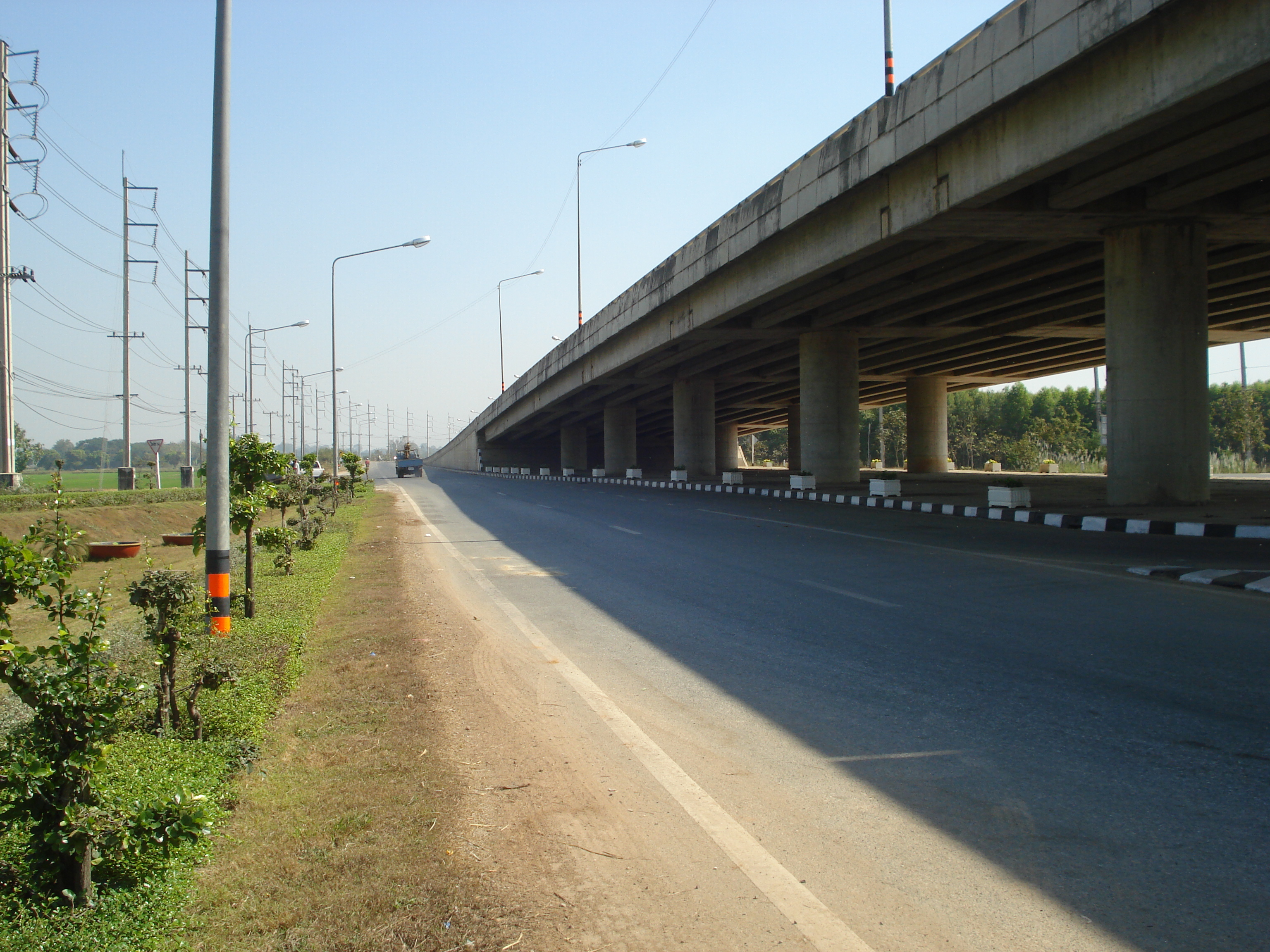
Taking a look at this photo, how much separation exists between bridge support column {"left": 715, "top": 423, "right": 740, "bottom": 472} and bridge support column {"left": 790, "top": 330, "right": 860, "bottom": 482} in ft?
151

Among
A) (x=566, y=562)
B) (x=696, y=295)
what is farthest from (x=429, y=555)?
(x=696, y=295)

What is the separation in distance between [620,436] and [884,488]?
109ft

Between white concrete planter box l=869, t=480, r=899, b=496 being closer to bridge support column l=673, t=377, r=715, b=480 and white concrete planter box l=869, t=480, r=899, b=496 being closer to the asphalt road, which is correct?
the asphalt road

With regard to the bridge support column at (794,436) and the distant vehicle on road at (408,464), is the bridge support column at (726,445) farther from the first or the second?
the distant vehicle on road at (408,464)

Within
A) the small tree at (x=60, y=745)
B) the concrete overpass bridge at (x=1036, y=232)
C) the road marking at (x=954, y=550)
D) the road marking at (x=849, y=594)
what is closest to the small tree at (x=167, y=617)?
the small tree at (x=60, y=745)

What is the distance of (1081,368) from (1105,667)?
48.6 m

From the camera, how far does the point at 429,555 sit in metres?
15.9

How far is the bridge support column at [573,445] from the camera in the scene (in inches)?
2825

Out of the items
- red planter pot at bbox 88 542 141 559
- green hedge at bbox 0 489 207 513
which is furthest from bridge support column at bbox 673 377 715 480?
red planter pot at bbox 88 542 141 559

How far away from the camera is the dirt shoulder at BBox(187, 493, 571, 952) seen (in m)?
3.23

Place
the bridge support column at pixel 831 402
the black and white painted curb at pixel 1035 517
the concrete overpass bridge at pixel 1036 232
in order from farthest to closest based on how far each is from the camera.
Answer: the bridge support column at pixel 831 402 → the black and white painted curb at pixel 1035 517 → the concrete overpass bridge at pixel 1036 232

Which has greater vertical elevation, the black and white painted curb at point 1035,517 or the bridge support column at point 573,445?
the bridge support column at point 573,445

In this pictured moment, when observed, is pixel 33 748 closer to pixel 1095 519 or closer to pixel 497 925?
pixel 497 925

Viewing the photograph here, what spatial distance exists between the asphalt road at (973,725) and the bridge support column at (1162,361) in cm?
532
